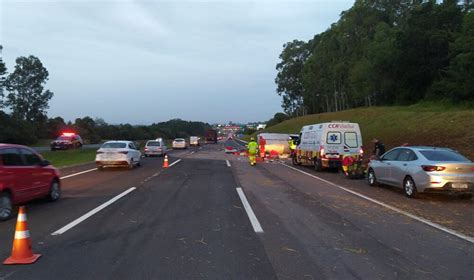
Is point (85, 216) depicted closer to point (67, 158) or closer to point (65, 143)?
point (67, 158)

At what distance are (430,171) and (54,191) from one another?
10.3 m

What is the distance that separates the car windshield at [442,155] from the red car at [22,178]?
34.5 ft

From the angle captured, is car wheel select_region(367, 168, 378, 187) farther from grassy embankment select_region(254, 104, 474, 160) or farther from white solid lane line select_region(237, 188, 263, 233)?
grassy embankment select_region(254, 104, 474, 160)

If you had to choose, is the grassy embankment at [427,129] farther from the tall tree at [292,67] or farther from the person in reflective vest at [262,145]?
the tall tree at [292,67]

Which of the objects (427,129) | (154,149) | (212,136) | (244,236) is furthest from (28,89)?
(244,236)

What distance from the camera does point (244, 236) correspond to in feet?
27.1

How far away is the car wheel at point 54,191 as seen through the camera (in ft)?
41.2

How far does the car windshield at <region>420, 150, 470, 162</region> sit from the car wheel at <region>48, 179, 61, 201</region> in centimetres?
1048

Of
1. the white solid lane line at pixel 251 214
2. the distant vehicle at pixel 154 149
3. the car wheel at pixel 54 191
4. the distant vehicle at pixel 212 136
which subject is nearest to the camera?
the white solid lane line at pixel 251 214

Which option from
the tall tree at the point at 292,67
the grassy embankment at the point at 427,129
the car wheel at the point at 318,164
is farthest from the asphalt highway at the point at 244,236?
the tall tree at the point at 292,67

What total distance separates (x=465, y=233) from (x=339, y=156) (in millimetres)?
13650

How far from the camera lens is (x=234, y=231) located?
28.5 feet

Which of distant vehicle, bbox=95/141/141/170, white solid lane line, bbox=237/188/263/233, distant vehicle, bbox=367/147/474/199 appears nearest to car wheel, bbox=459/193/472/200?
distant vehicle, bbox=367/147/474/199

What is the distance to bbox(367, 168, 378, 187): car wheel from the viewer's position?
647 inches
